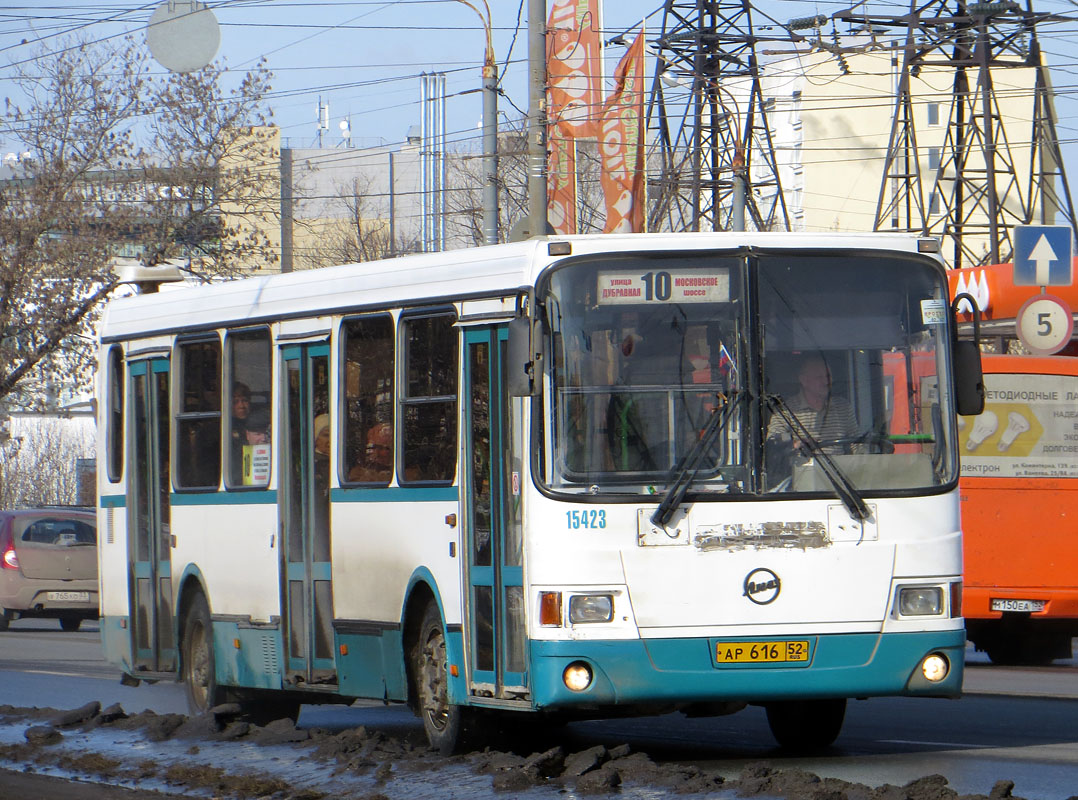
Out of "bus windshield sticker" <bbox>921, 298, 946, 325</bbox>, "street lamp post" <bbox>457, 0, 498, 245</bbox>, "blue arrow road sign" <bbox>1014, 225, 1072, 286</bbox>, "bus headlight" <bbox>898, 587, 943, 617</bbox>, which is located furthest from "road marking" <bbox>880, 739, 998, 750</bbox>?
"street lamp post" <bbox>457, 0, 498, 245</bbox>

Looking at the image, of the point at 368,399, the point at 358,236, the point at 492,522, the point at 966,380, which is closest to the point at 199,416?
the point at 368,399

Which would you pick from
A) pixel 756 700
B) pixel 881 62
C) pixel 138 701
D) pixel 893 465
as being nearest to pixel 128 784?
pixel 756 700

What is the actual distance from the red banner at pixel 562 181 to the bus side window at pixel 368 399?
14748 millimetres

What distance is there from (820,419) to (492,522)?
1.69 metres

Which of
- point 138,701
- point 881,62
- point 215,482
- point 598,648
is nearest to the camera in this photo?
point 598,648

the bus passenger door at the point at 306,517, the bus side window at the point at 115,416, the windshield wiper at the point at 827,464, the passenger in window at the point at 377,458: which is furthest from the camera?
the bus side window at the point at 115,416

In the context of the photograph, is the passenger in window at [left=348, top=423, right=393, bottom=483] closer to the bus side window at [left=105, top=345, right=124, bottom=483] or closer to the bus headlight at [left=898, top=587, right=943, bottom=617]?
the bus headlight at [left=898, top=587, right=943, bottom=617]

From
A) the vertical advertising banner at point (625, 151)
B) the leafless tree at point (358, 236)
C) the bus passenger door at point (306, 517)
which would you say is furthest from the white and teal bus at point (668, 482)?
the leafless tree at point (358, 236)

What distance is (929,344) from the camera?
9461 mm

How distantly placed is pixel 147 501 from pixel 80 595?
1231 centimetres

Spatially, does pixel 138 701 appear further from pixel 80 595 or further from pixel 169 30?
pixel 169 30

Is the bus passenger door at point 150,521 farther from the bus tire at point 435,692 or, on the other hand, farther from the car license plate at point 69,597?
the car license plate at point 69,597

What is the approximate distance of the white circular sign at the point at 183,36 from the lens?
23.6 meters

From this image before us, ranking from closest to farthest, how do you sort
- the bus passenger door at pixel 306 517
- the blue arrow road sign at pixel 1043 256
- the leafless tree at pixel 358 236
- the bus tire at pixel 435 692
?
the bus tire at pixel 435 692 → the bus passenger door at pixel 306 517 → the blue arrow road sign at pixel 1043 256 → the leafless tree at pixel 358 236
